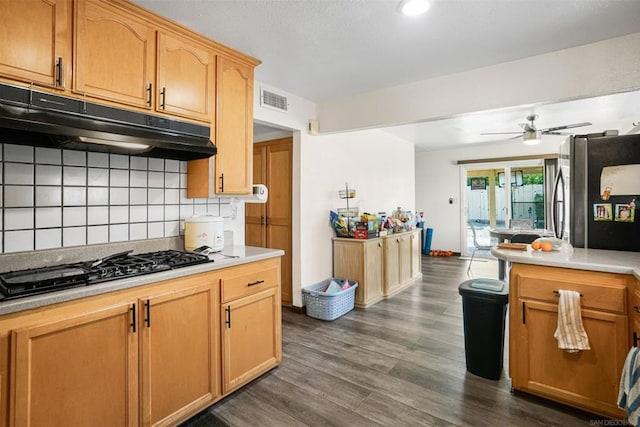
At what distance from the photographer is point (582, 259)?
1.92 meters

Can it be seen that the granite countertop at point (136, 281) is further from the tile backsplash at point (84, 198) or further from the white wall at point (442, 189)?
the white wall at point (442, 189)

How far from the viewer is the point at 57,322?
1.31m

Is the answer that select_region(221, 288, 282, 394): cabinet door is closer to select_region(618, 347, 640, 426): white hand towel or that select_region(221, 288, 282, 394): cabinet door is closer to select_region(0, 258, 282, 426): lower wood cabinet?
select_region(0, 258, 282, 426): lower wood cabinet

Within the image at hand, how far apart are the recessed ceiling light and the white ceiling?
51mm

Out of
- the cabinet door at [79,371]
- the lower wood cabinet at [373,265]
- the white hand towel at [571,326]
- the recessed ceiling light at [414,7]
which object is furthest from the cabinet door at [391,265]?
the cabinet door at [79,371]

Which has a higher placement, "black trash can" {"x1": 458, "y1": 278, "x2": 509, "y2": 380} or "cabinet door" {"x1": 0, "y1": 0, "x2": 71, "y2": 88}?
"cabinet door" {"x1": 0, "y1": 0, "x2": 71, "y2": 88}

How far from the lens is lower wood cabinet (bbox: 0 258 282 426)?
1.25m

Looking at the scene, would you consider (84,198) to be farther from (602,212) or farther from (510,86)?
(602,212)

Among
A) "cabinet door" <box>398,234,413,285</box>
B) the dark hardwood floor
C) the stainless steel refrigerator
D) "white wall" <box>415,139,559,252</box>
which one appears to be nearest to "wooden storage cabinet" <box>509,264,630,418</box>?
the dark hardwood floor

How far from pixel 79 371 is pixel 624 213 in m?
3.39

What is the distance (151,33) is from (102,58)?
368mm

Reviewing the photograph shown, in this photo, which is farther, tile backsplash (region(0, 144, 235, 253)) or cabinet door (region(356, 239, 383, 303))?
cabinet door (region(356, 239, 383, 303))

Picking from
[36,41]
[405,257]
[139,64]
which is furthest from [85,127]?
[405,257]

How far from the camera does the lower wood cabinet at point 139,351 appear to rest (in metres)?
1.25
